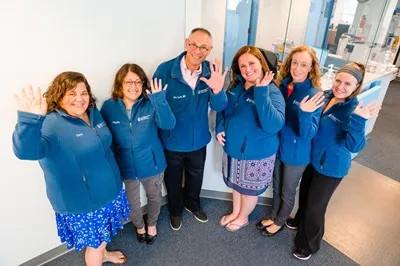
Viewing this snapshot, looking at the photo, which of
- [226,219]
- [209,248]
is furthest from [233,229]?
[209,248]

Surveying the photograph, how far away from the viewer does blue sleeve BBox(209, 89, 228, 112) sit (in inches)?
67.9

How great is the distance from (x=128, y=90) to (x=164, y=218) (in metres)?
1.22

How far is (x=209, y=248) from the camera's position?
83.2 inches

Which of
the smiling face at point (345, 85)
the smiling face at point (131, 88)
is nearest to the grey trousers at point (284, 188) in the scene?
the smiling face at point (345, 85)

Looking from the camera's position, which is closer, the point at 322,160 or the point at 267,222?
the point at 322,160

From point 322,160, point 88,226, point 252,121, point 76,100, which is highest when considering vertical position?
point 76,100

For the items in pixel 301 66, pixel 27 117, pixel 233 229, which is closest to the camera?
pixel 27 117

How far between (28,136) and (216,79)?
39.6 inches

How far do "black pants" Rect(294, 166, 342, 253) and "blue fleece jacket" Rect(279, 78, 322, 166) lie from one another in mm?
143

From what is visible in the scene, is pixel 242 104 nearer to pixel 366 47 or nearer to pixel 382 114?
pixel 366 47

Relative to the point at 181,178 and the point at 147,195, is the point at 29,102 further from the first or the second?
the point at 181,178

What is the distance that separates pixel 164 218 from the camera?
238 centimetres

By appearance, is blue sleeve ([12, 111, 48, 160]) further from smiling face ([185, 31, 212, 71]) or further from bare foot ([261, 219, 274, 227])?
bare foot ([261, 219, 274, 227])

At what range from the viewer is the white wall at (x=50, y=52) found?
4.63 feet
